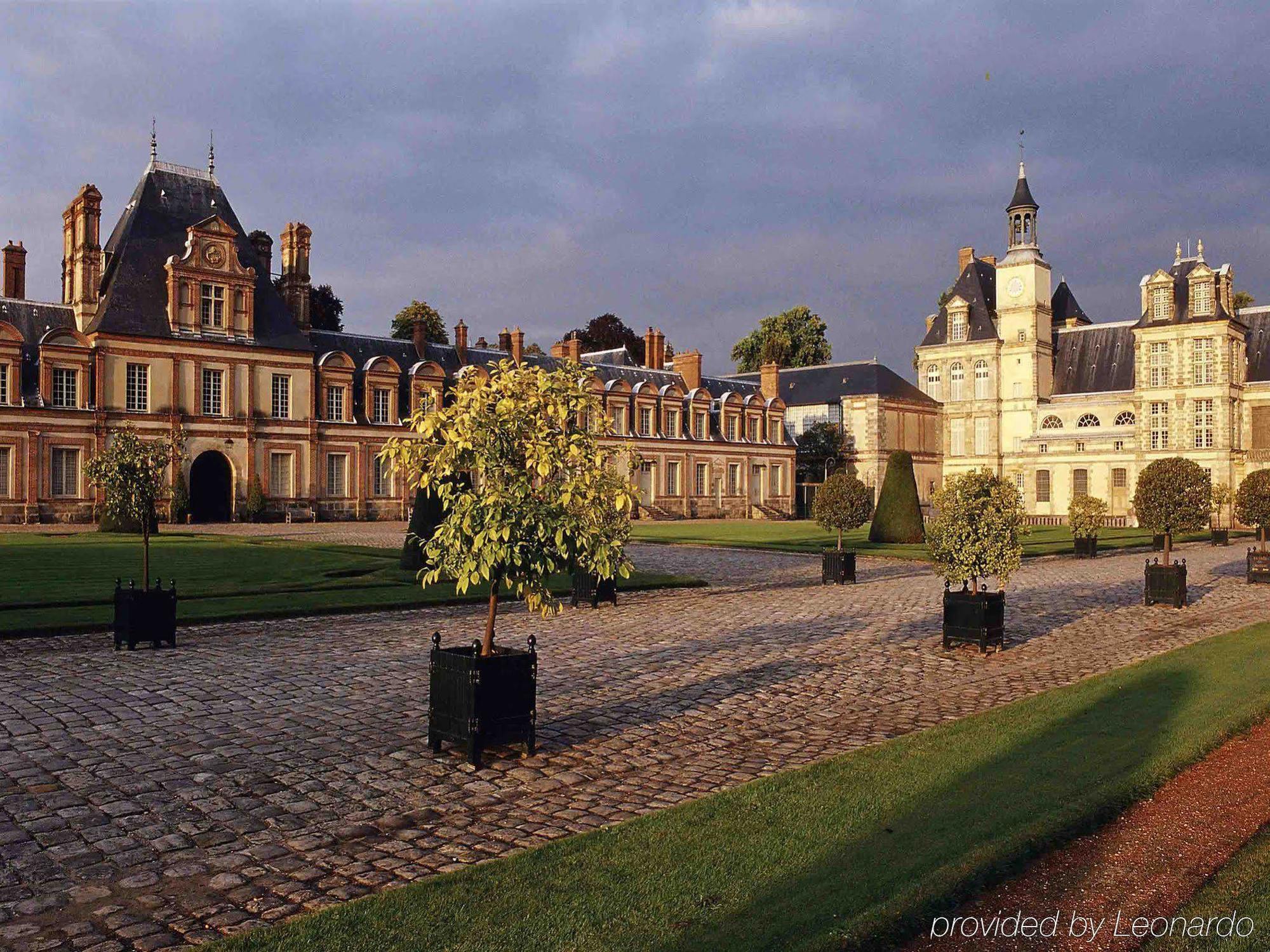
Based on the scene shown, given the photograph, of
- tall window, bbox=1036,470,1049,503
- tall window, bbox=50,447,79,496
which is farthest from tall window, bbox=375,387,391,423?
tall window, bbox=1036,470,1049,503

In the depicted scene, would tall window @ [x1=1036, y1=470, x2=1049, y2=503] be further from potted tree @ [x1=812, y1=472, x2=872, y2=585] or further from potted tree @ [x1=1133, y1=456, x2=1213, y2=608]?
potted tree @ [x1=1133, y1=456, x2=1213, y2=608]

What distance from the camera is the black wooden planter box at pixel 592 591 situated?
1775cm

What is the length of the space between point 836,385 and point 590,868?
6918cm

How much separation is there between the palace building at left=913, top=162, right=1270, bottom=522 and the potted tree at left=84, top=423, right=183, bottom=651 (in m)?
58.6

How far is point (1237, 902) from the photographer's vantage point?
506cm

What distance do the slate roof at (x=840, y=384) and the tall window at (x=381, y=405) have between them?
2903 centimetres

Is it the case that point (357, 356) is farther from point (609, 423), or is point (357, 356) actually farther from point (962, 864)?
point (962, 864)

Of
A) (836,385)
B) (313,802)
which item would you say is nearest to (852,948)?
(313,802)

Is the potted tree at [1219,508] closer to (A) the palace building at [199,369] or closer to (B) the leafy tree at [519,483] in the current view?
(B) the leafy tree at [519,483]

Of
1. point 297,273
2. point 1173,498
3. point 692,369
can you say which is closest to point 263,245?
point 297,273

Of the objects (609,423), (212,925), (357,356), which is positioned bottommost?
(212,925)

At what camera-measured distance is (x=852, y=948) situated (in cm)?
455

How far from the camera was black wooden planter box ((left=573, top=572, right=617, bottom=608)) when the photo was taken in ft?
58.2

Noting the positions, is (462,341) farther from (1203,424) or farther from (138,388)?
(1203,424)
